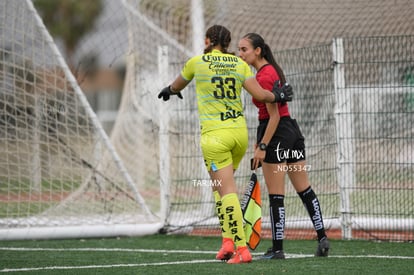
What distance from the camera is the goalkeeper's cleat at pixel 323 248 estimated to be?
8.34 meters

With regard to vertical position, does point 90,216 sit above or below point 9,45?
below

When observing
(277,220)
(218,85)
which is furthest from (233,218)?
(218,85)

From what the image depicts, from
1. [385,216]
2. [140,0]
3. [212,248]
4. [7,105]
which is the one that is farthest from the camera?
[140,0]

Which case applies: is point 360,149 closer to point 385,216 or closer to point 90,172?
point 385,216

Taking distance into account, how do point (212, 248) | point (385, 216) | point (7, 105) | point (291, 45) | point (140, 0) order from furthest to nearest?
point (140, 0) → point (291, 45) → point (7, 105) → point (385, 216) → point (212, 248)

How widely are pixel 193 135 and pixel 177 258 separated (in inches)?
123

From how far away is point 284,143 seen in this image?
8125 mm

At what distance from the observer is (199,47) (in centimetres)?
1260

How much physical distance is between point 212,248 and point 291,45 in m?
4.12

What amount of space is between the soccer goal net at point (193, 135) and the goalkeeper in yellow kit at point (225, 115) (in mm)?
2376

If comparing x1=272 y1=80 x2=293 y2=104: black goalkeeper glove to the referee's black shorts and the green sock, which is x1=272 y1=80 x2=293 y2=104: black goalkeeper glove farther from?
the green sock

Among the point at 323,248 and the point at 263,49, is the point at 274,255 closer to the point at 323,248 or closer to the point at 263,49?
the point at 323,248

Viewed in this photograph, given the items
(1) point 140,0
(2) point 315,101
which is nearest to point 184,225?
(2) point 315,101

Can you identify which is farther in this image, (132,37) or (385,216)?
(132,37)
